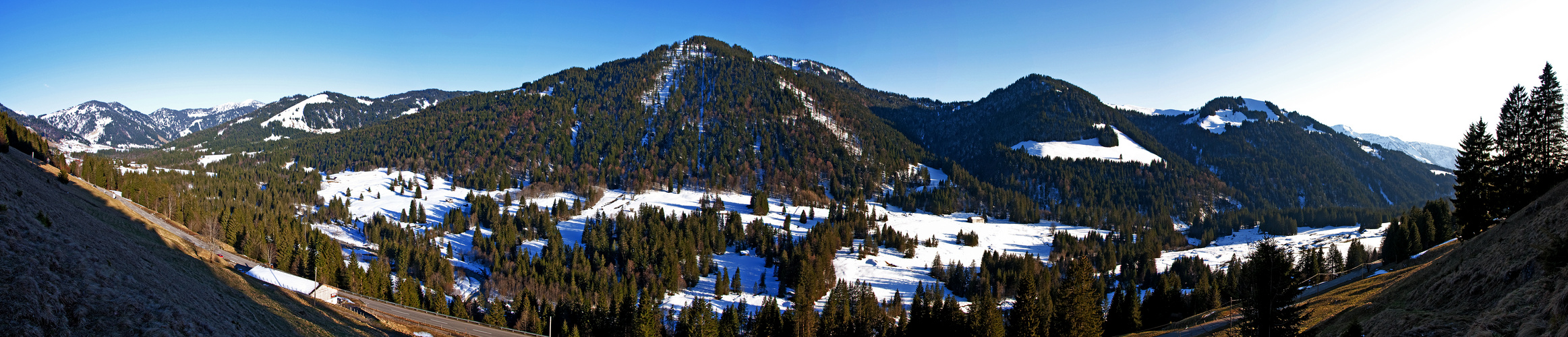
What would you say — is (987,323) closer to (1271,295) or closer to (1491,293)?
(1271,295)

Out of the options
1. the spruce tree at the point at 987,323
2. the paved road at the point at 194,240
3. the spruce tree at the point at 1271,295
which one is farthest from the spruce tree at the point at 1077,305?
the paved road at the point at 194,240

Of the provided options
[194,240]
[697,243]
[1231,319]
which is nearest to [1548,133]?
[1231,319]

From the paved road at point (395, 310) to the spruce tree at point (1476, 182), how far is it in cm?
8140

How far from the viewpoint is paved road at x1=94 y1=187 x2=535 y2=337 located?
58844 millimetres

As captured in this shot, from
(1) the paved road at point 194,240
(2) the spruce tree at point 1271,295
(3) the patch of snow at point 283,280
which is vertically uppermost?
(2) the spruce tree at point 1271,295

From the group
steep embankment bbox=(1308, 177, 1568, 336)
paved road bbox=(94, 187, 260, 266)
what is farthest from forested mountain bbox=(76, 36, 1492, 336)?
steep embankment bbox=(1308, 177, 1568, 336)

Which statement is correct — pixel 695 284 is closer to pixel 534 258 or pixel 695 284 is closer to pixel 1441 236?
pixel 534 258

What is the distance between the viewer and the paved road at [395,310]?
58844 mm

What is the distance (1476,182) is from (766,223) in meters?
122

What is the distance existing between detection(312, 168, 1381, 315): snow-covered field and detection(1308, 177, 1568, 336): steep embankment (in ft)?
257

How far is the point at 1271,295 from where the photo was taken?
25266 mm

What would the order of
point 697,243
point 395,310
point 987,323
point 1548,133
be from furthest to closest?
point 697,243
point 395,310
point 987,323
point 1548,133

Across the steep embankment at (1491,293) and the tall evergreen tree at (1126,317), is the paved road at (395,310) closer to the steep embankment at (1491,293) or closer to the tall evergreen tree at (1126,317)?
the steep embankment at (1491,293)

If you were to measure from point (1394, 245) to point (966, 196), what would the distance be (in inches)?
5077
